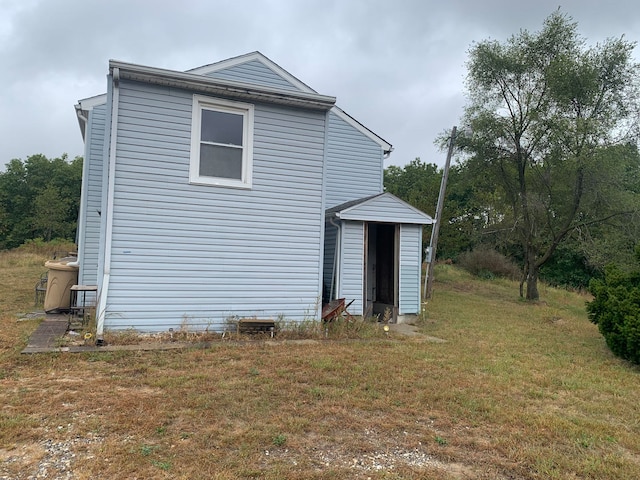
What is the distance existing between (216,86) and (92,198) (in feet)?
12.1

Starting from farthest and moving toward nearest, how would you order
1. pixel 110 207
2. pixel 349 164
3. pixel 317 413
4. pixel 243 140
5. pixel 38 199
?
pixel 38 199
pixel 349 164
pixel 243 140
pixel 110 207
pixel 317 413

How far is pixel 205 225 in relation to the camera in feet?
21.1

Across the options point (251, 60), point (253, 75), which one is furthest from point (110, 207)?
point (251, 60)

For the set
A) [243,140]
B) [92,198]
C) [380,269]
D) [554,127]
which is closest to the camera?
[243,140]

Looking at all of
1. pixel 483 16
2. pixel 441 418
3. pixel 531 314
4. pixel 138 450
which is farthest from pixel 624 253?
pixel 138 450

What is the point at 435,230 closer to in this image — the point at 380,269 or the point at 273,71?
the point at 380,269

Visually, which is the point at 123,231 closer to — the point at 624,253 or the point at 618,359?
the point at 618,359

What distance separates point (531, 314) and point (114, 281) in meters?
10.7

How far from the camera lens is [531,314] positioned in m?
11.6

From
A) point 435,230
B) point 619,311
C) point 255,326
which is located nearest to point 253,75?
point 255,326

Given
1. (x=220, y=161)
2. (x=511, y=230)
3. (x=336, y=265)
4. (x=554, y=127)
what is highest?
(x=554, y=127)

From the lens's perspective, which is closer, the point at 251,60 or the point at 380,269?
the point at 251,60

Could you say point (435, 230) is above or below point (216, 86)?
below

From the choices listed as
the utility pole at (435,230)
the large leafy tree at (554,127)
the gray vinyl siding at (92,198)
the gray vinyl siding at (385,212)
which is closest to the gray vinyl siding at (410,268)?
the gray vinyl siding at (385,212)
